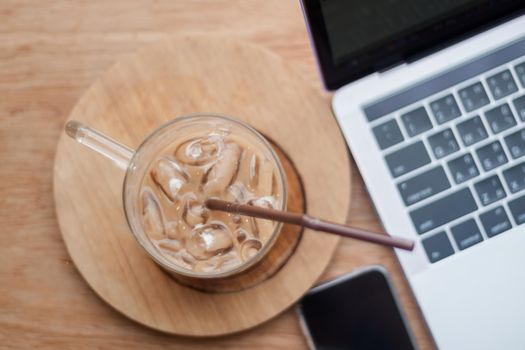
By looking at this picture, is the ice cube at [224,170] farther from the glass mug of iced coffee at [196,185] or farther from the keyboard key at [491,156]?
the keyboard key at [491,156]

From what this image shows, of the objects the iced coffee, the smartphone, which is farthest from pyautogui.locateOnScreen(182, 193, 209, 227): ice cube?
the smartphone

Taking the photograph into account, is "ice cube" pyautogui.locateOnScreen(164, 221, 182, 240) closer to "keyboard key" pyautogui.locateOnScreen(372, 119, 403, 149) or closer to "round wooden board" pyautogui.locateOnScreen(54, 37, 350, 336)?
"round wooden board" pyautogui.locateOnScreen(54, 37, 350, 336)

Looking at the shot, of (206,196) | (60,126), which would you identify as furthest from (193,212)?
(60,126)

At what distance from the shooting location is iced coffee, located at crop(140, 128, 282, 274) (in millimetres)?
550

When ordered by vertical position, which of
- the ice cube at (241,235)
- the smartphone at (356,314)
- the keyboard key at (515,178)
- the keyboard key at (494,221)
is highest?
the ice cube at (241,235)

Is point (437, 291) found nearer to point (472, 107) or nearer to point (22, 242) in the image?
point (472, 107)

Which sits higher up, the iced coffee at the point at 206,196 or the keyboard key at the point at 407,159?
the iced coffee at the point at 206,196

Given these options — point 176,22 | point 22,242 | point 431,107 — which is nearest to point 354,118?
point 431,107

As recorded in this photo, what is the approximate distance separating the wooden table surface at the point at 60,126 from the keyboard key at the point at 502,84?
13 cm

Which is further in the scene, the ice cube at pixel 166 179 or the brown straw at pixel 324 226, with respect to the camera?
the ice cube at pixel 166 179

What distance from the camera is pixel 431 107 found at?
0.57 metres

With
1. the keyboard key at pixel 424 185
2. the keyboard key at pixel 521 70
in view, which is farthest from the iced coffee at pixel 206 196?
the keyboard key at pixel 521 70

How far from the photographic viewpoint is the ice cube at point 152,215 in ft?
1.82

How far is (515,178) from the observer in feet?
1.84
